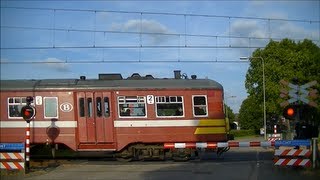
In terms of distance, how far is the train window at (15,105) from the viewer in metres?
21.0

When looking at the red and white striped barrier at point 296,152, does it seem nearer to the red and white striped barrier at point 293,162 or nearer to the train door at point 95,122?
the red and white striped barrier at point 293,162

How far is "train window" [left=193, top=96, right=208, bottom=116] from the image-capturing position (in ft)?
69.5

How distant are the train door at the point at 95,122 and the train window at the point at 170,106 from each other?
7.22 ft

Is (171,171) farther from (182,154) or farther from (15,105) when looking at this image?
(15,105)

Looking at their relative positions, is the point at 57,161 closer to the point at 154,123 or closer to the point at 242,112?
the point at 154,123

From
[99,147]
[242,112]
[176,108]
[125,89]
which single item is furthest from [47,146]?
[242,112]

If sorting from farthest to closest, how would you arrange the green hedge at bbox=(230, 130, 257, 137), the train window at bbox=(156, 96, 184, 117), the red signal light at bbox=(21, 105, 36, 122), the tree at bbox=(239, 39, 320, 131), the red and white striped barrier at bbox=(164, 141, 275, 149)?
1. the green hedge at bbox=(230, 130, 257, 137)
2. the tree at bbox=(239, 39, 320, 131)
3. the train window at bbox=(156, 96, 184, 117)
4. the red and white striped barrier at bbox=(164, 141, 275, 149)
5. the red signal light at bbox=(21, 105, 36, 122)

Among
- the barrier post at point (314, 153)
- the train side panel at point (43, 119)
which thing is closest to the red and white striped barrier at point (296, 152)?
the barrier post at point (314, 153)

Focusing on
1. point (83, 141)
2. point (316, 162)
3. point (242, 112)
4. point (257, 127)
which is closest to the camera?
point (316, 162)

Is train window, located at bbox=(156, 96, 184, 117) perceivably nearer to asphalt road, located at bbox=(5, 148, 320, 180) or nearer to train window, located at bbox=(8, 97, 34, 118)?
asphalt road, located at bbox=(5, 148, 320, 180)

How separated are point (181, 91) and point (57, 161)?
20.9 ft

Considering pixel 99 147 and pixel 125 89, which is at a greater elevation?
pixel 125 89

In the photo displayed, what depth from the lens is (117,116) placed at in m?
20.9

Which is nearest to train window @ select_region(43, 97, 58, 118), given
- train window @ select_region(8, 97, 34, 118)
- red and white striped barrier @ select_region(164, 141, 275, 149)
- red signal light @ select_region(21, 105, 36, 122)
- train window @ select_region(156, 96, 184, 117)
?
train window @ select_region(8, 97, 34, 118)
